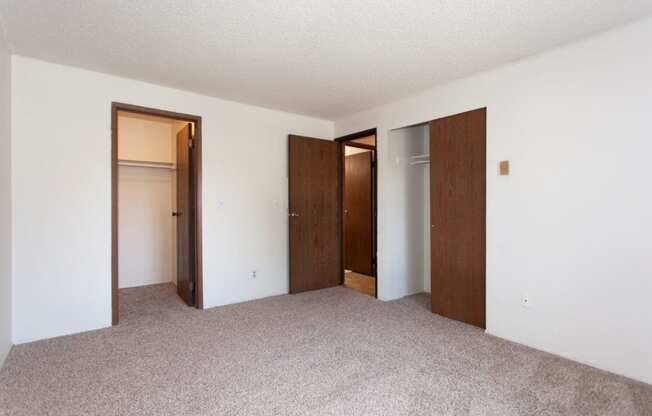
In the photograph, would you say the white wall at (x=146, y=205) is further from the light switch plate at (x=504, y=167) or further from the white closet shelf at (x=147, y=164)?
the light switch plate at (x=504, y=167)

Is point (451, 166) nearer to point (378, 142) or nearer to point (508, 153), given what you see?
point (508, 153)

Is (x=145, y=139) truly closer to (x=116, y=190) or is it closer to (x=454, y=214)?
(x=116, y=190)

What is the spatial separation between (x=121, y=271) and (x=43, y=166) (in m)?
2.24

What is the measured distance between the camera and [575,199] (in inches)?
98.0

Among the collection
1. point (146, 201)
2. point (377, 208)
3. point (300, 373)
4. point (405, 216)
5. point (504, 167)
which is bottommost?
point (300, 373)

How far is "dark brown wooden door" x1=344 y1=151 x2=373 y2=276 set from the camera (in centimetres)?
540

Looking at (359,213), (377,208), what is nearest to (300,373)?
(377,208)

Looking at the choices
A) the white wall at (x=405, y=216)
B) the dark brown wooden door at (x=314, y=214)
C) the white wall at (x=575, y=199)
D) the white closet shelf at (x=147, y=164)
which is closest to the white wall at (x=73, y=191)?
the dark brown wooden door at (x=314, y=214)

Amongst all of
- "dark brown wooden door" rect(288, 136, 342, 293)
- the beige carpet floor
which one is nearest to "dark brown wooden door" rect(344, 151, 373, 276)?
"dark brown wooden door" rect(288, 136, 342, 293)

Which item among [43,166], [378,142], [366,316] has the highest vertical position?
[378,142]

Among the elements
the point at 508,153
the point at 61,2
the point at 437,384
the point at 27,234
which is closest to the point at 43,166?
the point at 27,234

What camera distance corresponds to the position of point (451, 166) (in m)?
3.36

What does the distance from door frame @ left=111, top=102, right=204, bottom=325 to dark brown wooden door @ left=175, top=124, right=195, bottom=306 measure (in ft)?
0.39

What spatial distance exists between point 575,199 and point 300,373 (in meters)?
2.32
